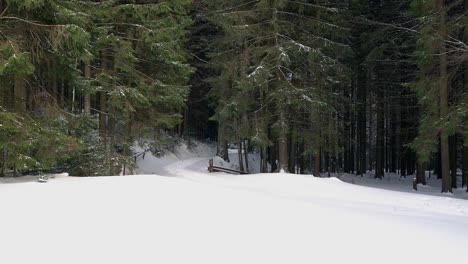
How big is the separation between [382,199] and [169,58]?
29.7ft

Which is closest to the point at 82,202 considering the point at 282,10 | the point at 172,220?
the point at 172,220

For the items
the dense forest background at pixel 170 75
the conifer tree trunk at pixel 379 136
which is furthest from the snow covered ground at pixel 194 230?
the conifer tree trunk at pixel 379 136

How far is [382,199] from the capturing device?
12.4 meters

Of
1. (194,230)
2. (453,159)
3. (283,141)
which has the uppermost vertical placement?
(283,141)

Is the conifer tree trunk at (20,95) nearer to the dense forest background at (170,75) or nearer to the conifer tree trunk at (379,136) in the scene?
the dense forest background at (170,75)

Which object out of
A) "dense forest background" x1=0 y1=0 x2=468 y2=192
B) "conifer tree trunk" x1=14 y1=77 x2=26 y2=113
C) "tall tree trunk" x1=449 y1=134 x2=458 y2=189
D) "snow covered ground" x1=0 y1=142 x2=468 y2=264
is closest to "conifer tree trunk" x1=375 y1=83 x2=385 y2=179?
"tall tree trunk" x1=449 y1=134 x2=458 y2=189

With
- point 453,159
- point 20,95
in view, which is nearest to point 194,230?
point 20,95

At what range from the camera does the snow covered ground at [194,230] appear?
4691mm

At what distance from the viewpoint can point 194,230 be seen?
5.59 meters

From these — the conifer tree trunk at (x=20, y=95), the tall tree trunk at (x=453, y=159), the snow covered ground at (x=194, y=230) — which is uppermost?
the conifer tree trunk at (x=20, y=95)

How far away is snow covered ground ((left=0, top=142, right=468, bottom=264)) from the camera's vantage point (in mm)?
4691

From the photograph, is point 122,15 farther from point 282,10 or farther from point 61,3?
point 282,10

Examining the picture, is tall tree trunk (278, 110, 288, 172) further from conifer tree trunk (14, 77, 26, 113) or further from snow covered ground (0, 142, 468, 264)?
conifer tree trunk (14, 77, 26, 113)

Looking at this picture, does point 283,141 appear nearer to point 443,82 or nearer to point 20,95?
point 443,82
